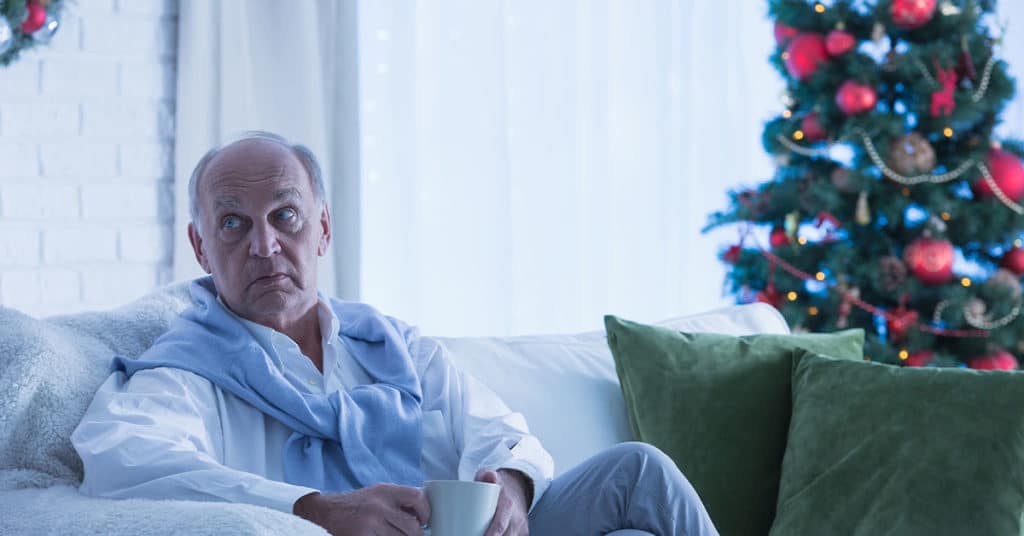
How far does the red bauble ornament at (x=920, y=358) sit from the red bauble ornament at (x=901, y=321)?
2.5 inches

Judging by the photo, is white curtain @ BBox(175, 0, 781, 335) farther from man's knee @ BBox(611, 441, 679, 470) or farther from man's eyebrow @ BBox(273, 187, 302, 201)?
man's knee @ BBox(611, 441, 679, 470)

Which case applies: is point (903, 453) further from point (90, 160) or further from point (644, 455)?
point (90, 160)

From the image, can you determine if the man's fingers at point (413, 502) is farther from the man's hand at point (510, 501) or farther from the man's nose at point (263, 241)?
the man's nose at point (263, 241)

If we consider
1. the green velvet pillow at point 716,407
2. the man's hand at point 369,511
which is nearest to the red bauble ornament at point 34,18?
the green velvet pillow at point 716,407

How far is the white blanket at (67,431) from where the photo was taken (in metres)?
1.30

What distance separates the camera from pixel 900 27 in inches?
145

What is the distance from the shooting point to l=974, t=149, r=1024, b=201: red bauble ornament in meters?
3.61

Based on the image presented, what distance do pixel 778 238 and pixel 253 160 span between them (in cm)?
226

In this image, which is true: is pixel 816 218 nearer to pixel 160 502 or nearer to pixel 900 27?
pixel 900 27

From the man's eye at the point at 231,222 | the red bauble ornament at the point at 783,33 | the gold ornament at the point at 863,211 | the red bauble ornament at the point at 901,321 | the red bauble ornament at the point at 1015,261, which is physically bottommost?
the red bauble ornament at the point at 901,321

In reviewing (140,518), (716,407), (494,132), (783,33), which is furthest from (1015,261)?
(140,518)

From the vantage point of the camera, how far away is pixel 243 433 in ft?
6.05

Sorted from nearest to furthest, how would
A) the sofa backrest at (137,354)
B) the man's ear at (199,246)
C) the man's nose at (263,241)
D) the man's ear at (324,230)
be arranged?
the sofa backrest at (137,354) → the man's nose at (263,241) → the man's ear at (199,246) → the man's ear at (324,230)

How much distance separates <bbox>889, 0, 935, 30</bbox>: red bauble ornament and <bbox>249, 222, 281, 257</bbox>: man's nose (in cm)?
236
